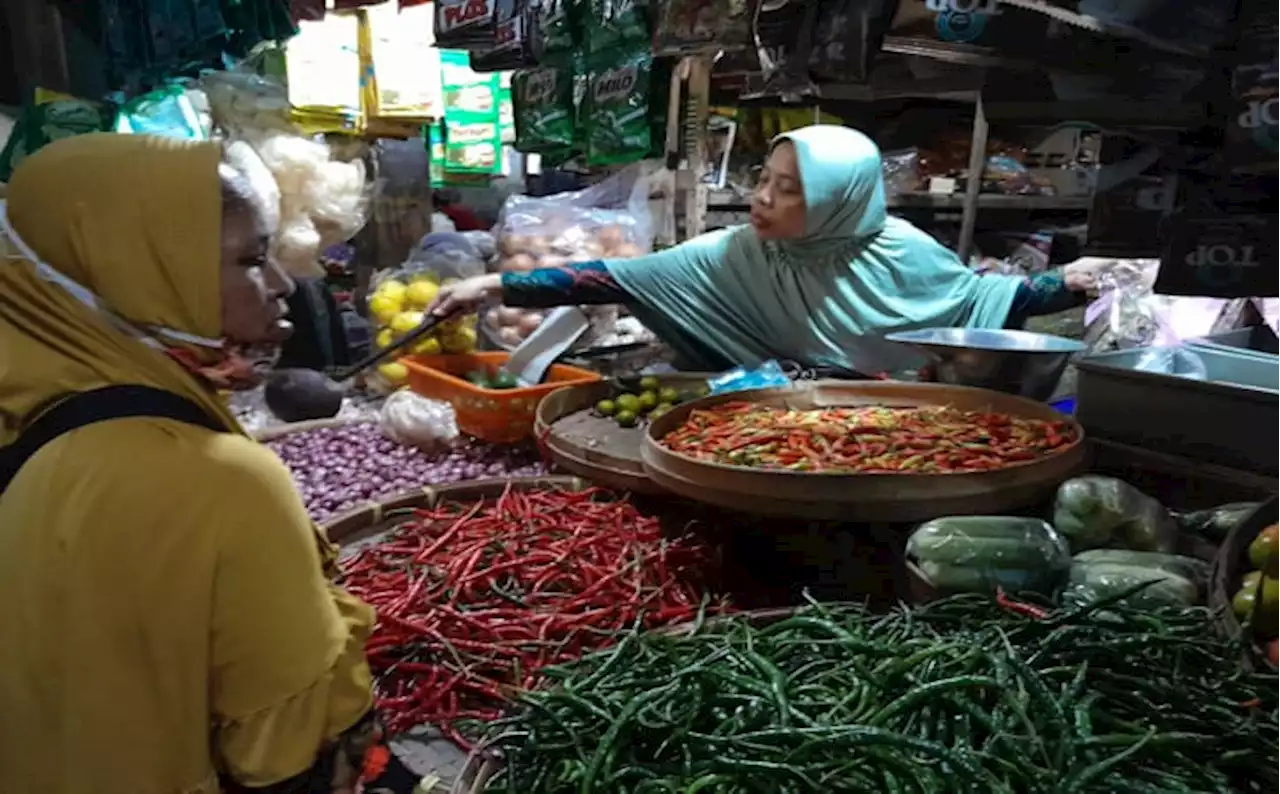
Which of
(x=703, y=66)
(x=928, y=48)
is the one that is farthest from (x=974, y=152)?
(x=928, y=48)

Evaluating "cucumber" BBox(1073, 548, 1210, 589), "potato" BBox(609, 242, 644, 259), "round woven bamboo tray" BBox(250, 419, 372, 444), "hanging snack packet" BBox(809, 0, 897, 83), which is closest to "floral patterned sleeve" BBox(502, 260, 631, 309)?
"potato" BBox(609, 242, 644, 259)

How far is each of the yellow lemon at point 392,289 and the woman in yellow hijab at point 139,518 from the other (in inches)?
106

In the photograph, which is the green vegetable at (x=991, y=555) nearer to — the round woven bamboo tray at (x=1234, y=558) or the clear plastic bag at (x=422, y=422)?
the round woven bamboo tray at (x=1234, y=558)

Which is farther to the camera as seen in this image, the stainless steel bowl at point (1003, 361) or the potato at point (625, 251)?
the potato at point (625, 251)

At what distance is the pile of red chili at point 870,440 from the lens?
208 cm

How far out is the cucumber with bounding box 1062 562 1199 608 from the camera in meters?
1.69

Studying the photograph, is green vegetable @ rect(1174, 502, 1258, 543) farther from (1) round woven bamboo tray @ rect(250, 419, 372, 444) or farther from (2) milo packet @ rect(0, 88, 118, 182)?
(2) milo packet @ rect(0, 88, 118, 182)

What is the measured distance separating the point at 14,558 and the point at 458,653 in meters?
0.92

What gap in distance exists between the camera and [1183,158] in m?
1.60

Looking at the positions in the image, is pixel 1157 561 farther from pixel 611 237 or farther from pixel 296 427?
pixel 611 237

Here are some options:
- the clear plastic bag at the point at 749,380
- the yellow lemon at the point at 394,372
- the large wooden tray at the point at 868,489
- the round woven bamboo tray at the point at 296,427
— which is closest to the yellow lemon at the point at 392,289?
the yellow lemon at the point at 394,372

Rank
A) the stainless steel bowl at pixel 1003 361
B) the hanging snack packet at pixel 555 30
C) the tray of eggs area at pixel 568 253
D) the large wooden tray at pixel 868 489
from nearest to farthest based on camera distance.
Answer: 1. the large wooden tray at pixel 868 489
2. the stainless steel bowl at pixel 1003 361
3. the hanging snack packet at pixel 555 30
4. the tray of eggs area at pixel 568 253

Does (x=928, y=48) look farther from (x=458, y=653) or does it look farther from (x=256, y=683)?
(x=256, y=683)

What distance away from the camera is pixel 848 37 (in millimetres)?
2104
